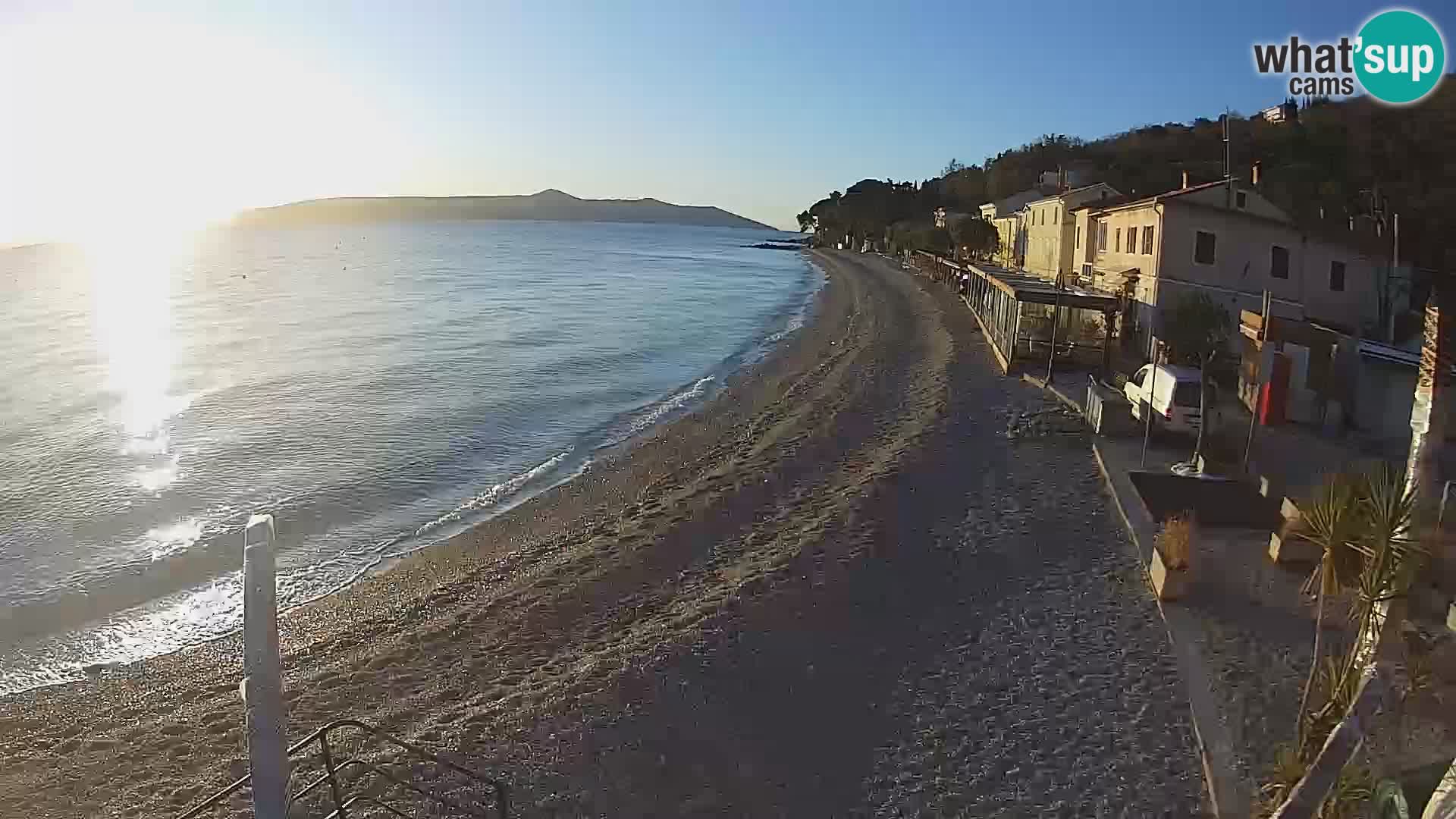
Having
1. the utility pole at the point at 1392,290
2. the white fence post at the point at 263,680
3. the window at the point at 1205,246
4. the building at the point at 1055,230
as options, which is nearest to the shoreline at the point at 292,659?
the white fence post at the point at 263,680

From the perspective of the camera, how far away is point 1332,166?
43.8m

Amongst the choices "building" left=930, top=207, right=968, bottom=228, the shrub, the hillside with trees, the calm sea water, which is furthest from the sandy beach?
"building" left=930, top=207, right=968, bottom=228

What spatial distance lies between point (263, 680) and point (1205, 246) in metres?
26.5

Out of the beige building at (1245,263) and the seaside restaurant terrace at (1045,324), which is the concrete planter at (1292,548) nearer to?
the seaside restaurant terrace at (1045,324)

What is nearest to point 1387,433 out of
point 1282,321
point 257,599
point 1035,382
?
point 1282,321

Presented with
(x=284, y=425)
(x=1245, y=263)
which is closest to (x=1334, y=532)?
(x=1245, y=263)

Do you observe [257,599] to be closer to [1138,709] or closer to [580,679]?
[580,679]

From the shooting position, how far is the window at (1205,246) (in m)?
25.4

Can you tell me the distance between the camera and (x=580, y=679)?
1005cm

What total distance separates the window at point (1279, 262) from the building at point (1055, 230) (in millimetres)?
9042

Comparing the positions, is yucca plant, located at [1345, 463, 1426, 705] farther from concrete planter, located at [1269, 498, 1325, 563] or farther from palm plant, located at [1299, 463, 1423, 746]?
concrete planter, located at [1269, 498, 1325, 563]

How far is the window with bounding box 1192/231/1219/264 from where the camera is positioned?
2542cm

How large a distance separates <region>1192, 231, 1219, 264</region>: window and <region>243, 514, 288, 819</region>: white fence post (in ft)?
86.2

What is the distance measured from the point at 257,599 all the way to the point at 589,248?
16466 cm
